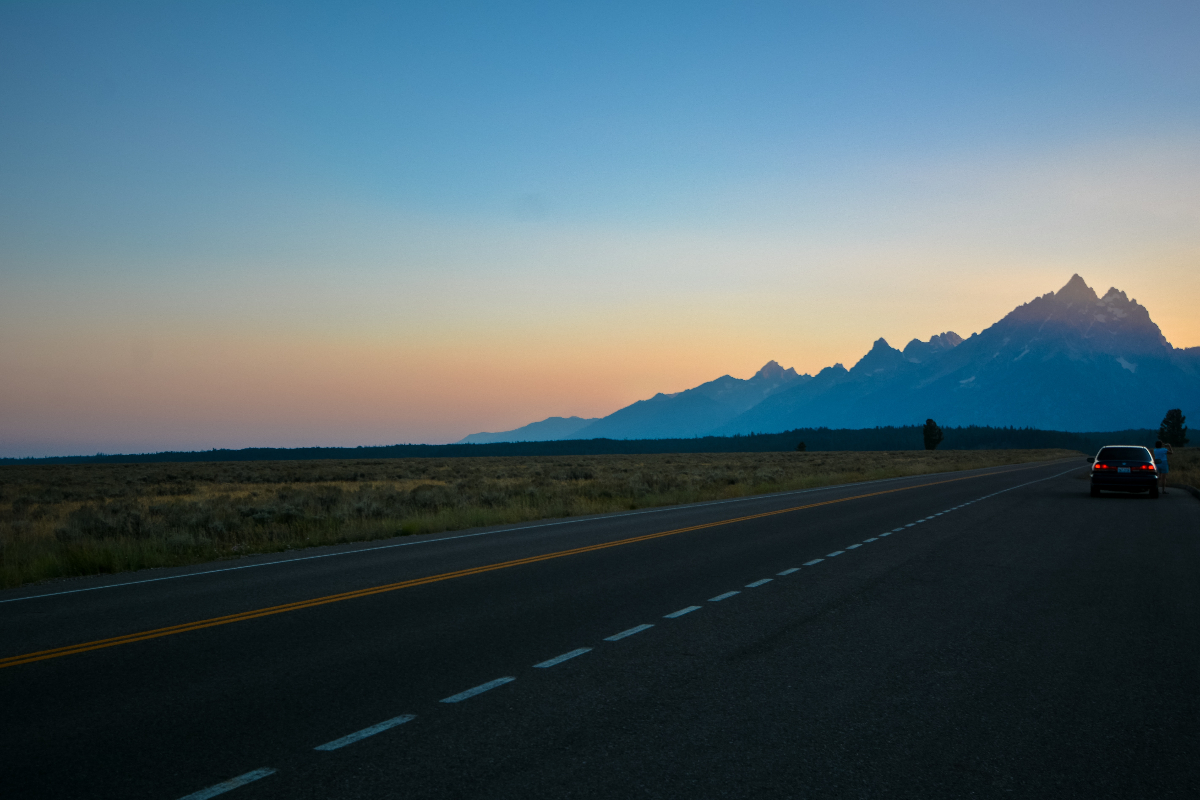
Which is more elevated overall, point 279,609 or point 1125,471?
point 1125,471

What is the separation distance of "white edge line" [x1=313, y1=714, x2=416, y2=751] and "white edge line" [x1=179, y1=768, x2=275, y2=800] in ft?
1.28

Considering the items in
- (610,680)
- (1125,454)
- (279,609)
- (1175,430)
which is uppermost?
(1175,430)

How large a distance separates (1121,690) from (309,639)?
21.0 ft

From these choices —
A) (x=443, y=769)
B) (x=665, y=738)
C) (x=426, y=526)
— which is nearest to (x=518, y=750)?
(x=443, y=769)

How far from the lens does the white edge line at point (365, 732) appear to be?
15.3 ft

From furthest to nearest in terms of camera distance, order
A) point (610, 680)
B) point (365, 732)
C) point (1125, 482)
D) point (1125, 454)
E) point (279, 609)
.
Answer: point (1125, 454) → point (1125, 482) → point (279, 609) → point (610, 680) → point (365, 732)

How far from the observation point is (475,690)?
5.69m

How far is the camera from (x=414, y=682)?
5.92 m

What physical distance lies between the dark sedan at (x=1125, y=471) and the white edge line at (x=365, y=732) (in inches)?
1054

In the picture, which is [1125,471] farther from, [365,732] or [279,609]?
[365,732]

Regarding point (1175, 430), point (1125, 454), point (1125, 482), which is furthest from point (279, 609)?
point (1175, 430)

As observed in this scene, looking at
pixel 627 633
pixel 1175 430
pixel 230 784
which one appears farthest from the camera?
pixel 1175 430

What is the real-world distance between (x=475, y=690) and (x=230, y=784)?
1.85 metres

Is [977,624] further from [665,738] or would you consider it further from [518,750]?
[518,750]
